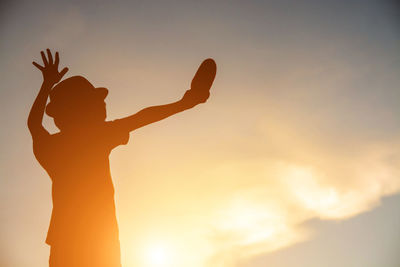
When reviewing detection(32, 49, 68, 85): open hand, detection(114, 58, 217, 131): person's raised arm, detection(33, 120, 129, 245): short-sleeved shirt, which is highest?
detection(32, 49, 68, 85): open hand

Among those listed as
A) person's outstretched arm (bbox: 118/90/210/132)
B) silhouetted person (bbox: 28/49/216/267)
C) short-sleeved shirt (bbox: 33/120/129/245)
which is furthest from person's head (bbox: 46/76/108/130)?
person's outstretched arm (bbox: 118/90/210/132)

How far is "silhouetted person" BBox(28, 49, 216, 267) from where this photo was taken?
3.17 metres

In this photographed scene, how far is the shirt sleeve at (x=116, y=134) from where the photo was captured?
3.42 m

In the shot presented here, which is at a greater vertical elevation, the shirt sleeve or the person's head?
the person's head

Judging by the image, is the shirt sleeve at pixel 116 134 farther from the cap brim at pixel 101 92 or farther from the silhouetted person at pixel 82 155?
the cap brim at pixel 101 92

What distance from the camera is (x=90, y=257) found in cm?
314

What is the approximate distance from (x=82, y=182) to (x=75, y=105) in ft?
2.34

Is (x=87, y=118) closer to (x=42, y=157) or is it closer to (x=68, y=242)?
(x=42, y=157)

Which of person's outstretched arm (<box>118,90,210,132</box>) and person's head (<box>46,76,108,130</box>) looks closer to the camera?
person's outstretched arm (<box>118,90,210,132</box>)

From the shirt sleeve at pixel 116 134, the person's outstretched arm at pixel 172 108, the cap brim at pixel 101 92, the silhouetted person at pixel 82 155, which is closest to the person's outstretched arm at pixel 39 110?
the silhouetted person at pixel 82 155

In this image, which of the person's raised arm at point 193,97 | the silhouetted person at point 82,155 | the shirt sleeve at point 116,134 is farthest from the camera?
the shirt sleeve at point 116,134

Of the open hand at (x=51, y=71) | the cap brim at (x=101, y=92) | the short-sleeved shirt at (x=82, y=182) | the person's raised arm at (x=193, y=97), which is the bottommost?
the short-sleeved shirt at (x=82, y=182)

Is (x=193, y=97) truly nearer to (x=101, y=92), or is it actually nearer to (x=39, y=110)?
(x=101, y=92)

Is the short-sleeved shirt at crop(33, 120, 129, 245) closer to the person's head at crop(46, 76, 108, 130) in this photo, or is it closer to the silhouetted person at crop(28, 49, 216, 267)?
the silhouetted person at crop(28, 49, 216, 267)
